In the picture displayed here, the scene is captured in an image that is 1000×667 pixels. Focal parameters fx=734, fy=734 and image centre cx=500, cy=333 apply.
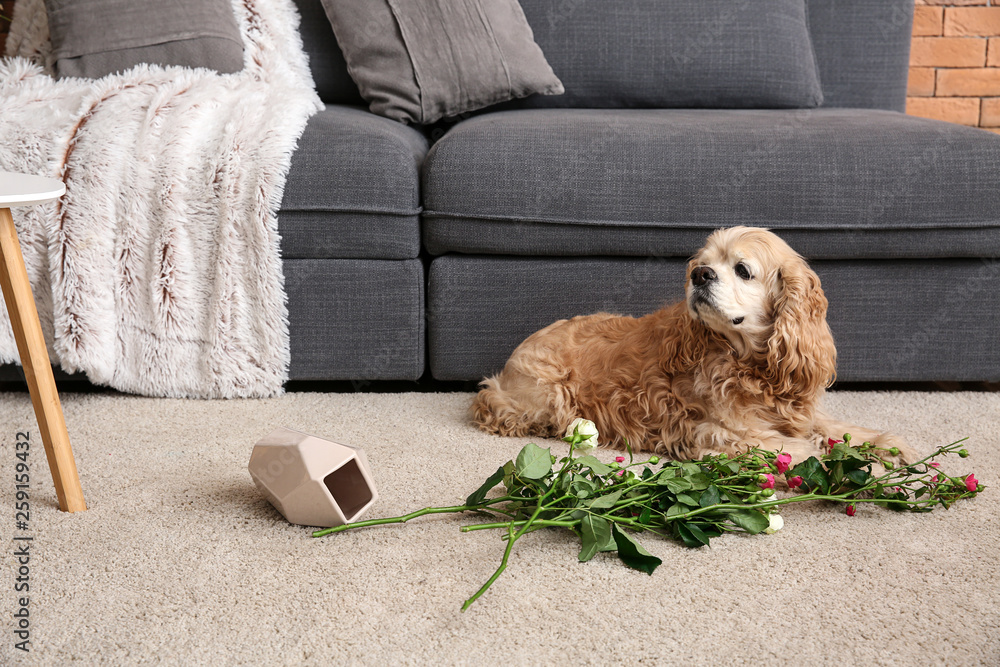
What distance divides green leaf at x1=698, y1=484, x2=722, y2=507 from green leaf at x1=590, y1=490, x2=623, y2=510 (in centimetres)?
14

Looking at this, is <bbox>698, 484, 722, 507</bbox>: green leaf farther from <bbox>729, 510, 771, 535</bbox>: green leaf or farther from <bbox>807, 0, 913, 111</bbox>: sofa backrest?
<bbox>807, 0, 913, 111</bbox>: sofa backrest

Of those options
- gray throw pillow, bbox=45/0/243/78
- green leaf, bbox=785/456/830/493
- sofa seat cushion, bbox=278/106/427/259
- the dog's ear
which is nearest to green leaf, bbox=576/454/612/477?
green leaf, bbox=785/456/830/493

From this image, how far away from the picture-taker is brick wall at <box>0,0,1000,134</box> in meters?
2.84

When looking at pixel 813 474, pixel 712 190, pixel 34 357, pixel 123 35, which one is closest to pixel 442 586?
pixel 813 474

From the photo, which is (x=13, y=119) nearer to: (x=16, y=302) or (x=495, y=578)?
(x=16, y=302)

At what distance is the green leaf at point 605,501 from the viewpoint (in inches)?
43.6

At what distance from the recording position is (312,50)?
2391mm

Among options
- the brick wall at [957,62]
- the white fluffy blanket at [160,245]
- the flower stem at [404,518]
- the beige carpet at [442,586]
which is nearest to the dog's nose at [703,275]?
the beige carpet at [442,586]

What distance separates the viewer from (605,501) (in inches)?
43.8

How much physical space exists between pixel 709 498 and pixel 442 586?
1.42 ft

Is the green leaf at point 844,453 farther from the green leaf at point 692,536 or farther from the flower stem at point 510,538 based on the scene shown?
the flower stem at point 510,538

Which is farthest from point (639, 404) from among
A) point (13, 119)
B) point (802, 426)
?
point (13, 119)

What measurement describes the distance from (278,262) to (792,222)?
1193mm

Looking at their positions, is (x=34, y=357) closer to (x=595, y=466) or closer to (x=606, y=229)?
(x=595, y=466)
